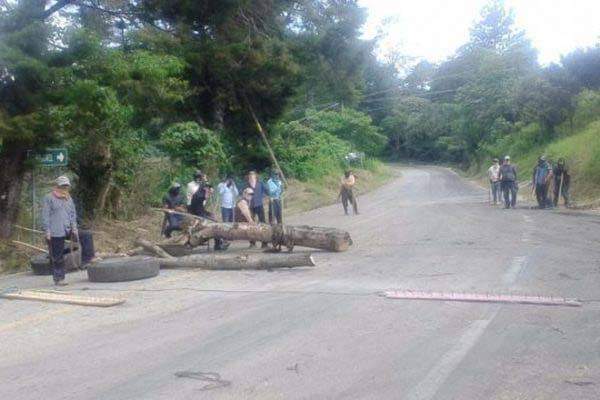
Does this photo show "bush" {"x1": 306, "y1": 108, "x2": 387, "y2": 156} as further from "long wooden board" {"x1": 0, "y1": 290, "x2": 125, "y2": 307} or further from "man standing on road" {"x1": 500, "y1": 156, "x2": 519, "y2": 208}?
"long wooden board" {"x1": 0, "y1": 290, "x2": 125, "y2": 307}

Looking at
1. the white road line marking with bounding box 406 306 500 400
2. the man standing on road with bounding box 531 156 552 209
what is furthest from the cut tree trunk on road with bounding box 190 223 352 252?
the man standing on road with bounding box 531 156 552 209

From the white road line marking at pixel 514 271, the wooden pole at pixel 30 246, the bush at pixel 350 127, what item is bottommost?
the white road line marking at pixel 514 271

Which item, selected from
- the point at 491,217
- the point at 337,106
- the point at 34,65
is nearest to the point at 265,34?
the point at 491,217

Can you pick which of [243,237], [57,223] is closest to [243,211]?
[243,237]

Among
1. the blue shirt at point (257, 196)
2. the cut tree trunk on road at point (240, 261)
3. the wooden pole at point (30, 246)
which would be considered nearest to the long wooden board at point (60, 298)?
the cut tree trunk on road at point (240, 261)

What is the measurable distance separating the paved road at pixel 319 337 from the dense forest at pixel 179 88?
13.0ft

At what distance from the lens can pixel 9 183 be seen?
51.8 feet

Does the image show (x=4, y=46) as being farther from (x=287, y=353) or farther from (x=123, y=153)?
(x=287, y=353)

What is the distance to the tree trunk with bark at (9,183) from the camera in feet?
51.5

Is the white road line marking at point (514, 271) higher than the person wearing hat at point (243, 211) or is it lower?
lower

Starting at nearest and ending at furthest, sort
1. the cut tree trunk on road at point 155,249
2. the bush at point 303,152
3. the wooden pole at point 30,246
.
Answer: the cut tree trunk on road at point 155,249, the wooden pole at point 30,246, the bush at point 303,152

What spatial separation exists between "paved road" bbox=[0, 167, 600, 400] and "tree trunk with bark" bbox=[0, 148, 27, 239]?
335 centimetres

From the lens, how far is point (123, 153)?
64.2ft

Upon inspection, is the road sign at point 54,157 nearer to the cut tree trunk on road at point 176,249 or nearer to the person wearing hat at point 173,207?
the person wearing hat at point 173,207
